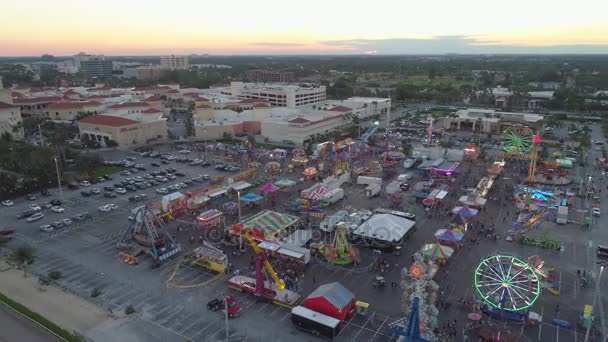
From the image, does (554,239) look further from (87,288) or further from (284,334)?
(87,288)

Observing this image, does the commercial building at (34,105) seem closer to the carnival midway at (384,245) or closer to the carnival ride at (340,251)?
the carnival midway at (384,245)

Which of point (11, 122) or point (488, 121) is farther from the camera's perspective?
point (488, 121)

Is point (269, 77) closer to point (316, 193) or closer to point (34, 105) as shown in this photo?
point (34, 105)

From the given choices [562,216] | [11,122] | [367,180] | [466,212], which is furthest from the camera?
[11,122]

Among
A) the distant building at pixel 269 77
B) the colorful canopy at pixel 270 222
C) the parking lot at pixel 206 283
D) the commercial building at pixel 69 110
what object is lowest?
the parking lot at pixel 206 283

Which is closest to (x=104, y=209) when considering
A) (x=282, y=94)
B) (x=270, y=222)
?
(x=270, y=222)

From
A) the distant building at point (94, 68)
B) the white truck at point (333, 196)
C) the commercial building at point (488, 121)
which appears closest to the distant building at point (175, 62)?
the distant building at point (94, 68)
